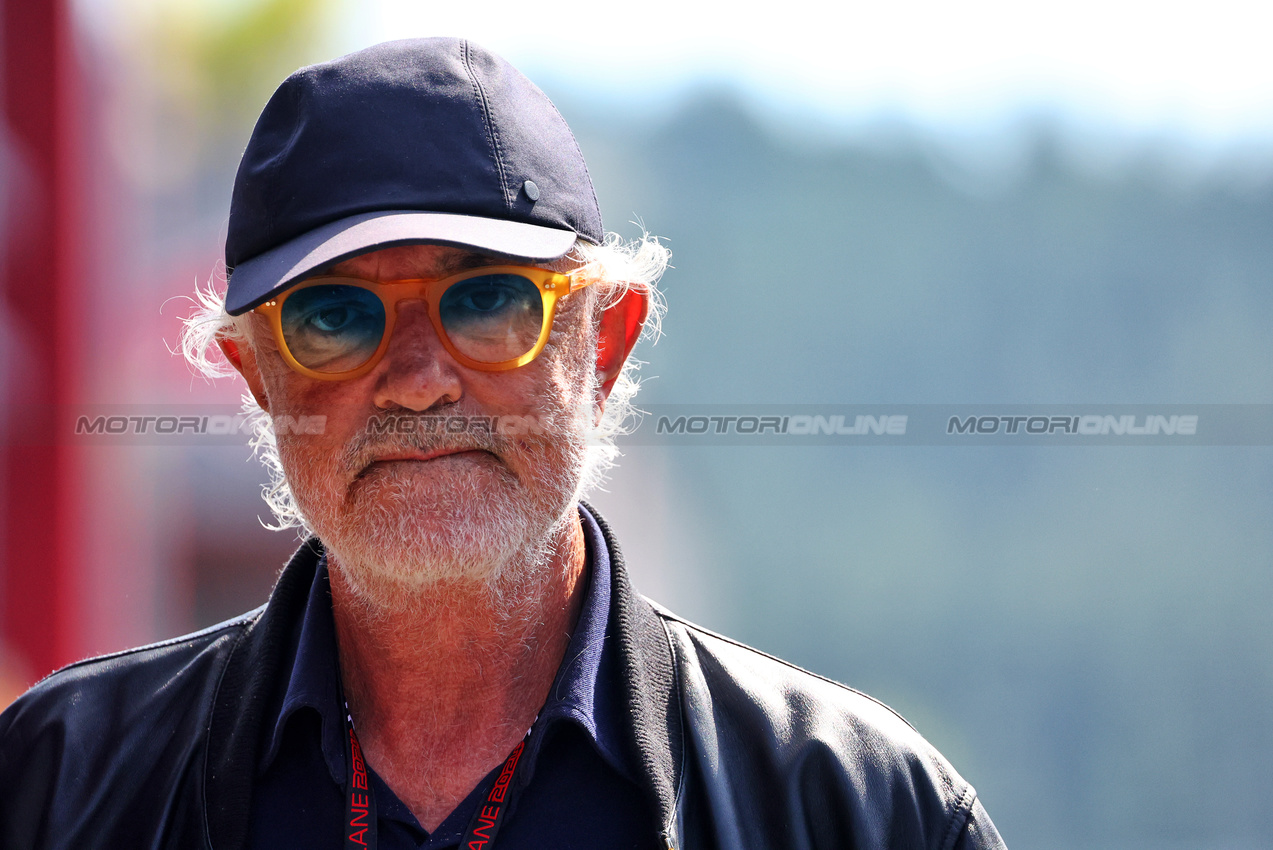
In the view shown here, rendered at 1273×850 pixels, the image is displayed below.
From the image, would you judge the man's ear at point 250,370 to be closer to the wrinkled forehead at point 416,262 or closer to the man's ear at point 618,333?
the wrinkled forehead at point 416,262

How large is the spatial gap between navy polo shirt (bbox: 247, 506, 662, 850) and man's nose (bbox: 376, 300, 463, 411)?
519mm

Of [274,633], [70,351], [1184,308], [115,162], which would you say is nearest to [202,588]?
[70,351]

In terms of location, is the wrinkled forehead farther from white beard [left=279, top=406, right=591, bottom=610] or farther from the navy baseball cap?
white beard [left=279, top=406, right=591, bottom=610]

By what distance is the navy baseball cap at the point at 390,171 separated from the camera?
1494 mm

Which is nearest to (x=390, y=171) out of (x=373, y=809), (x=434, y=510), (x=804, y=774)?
(x=434, y=510)

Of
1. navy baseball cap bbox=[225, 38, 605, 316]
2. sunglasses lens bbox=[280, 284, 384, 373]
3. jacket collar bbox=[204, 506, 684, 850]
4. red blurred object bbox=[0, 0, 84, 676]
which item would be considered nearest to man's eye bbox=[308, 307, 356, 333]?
sunglasses lens bbox=[280, 284, 384, 373]

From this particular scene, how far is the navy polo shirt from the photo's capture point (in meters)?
1.42

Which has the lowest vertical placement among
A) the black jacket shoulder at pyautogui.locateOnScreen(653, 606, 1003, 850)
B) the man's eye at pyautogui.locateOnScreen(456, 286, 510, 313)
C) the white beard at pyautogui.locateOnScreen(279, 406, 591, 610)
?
the black jacket shoulder at pyautogui.locateOnScreen(653, 606, 1003, 850)

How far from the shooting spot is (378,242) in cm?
143

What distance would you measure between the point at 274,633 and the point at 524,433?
2.04 feet

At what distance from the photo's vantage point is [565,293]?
1668mm

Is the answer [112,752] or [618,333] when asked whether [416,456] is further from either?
[112,752]

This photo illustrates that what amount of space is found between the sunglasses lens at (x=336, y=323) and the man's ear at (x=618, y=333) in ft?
1.78

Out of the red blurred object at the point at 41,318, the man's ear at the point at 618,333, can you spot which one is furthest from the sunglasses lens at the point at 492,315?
the red blurred object at the point at 41,318
